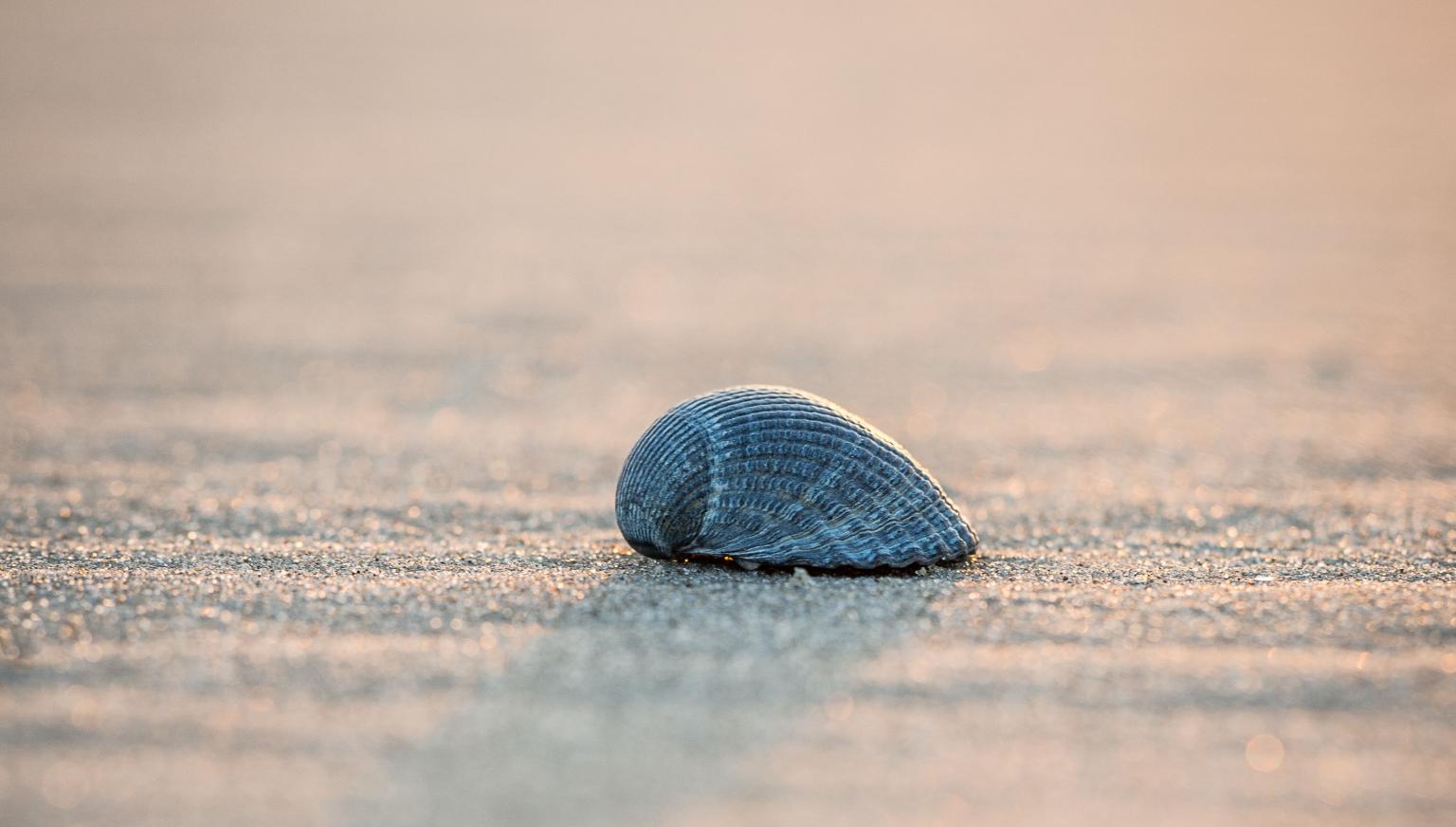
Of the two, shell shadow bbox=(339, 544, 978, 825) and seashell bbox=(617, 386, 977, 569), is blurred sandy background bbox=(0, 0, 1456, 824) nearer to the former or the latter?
shell shadow bbox=(339, 544, 978, 825)

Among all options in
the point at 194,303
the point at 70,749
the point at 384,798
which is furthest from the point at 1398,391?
the point at 194,303

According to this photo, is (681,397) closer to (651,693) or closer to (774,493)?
(774,493)

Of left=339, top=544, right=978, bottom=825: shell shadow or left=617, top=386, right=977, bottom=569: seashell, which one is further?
left=617, top=386, right=977, bottom=569: seashell

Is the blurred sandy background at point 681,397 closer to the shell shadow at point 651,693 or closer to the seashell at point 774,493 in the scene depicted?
the shell shadow at point 651,693

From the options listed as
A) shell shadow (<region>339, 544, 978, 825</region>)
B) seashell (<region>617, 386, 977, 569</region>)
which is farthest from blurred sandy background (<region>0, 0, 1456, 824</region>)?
seashell (<region>617, 386, 977, 569</region>)

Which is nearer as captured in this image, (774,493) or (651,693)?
(651,693)

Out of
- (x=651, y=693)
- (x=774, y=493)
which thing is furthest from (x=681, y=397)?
(x=651, y=693)
